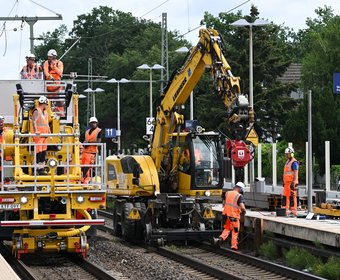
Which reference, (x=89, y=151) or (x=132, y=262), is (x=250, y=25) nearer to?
(x=89, y=151)

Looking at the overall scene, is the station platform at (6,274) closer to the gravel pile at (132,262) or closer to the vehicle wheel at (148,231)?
the gravel pile at (132,262)

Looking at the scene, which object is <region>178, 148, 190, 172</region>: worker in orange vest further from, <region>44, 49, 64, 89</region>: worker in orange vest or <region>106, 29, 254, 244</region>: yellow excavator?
<region>44, 49, 64, 89</region>: worker in orange vest

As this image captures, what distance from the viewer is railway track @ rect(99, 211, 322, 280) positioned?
1911 centimetres

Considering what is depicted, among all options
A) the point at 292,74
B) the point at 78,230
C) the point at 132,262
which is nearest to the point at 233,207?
the point at 132,262

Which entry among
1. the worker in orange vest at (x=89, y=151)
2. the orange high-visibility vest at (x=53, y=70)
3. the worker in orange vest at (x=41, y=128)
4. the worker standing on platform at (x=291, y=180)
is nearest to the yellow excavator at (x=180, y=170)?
the worker in orange vest at (x=89, y=151)

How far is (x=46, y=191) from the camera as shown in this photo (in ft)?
65.4

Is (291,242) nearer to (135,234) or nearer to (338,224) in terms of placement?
(338,224)

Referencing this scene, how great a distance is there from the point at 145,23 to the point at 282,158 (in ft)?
214

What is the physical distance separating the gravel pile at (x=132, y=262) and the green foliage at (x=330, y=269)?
2.36 m

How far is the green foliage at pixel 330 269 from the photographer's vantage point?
18.3 metres

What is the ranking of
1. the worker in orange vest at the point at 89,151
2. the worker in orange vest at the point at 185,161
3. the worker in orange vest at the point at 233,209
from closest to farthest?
the worker in orange vest at the point at 89,151, the worker in orange vest at the point at 233,209, the worker in orange vest at the point at 185,161

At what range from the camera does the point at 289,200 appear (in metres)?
27.6

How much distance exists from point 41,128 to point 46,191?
1.60 m

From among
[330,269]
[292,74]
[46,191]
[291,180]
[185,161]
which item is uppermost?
[292,74]
